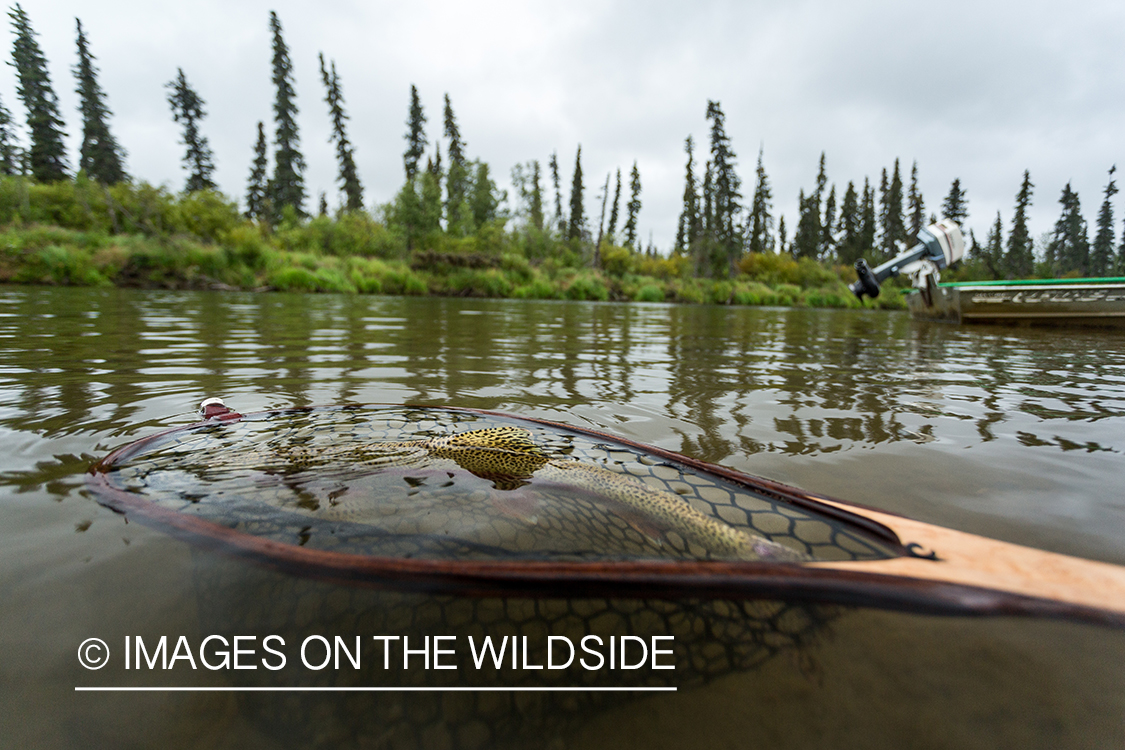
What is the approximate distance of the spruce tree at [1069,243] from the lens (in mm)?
50312

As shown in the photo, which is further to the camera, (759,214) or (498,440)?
(759,214)

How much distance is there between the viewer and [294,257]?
2495 centimetres

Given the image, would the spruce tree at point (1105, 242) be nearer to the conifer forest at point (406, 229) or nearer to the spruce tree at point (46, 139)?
the conifer forest at point (406, 229)

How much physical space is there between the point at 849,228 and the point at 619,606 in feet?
213

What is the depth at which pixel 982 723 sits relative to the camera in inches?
33.2

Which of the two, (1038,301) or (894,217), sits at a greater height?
(894,217)

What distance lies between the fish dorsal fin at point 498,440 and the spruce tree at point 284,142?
132 feet

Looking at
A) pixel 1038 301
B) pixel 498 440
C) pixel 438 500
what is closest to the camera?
pixel 438 500

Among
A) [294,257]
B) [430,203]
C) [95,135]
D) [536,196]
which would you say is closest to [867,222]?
[536,196]

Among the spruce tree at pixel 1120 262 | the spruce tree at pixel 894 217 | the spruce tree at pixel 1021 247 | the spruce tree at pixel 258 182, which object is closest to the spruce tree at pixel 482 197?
the spruce tree at pixel 258 182

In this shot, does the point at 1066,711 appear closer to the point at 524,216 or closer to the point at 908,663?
the point at 908,663

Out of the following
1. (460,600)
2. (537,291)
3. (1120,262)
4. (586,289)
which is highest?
(1120,262)

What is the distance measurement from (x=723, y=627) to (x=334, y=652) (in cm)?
84

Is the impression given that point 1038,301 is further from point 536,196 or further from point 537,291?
point 536,196
